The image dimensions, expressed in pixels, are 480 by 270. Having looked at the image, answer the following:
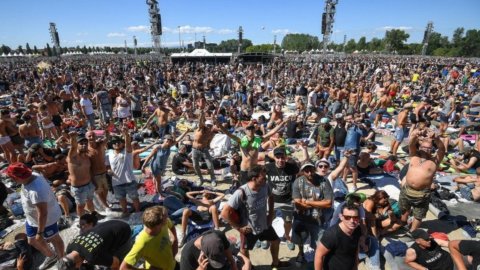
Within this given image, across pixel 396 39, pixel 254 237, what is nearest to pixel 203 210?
pixel 254 237

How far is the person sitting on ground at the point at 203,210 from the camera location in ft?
14.9

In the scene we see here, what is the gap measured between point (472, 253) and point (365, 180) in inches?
133

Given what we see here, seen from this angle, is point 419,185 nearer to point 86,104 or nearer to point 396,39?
point 86,104

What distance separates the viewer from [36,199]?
3316mm

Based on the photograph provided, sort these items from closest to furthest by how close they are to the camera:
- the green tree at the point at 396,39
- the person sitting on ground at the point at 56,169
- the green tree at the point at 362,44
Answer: the person sitting on ground at the point at 56,169 → the green tree at the point at 396,39 → the green tree at the point at 362,44

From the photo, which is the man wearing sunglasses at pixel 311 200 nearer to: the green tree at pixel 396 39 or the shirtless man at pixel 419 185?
the shirtless man at pixel 419 185

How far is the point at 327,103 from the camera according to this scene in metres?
12.8

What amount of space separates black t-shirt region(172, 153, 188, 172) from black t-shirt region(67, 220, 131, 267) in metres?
3.95

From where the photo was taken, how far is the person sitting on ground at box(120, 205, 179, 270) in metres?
2.66

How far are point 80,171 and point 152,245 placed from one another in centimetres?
241

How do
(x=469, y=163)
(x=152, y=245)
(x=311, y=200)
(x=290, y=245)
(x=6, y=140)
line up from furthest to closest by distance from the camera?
1. (x=6, y=140)
2. (x=469, y=163)
3. (x=290, y=245)
4. (x=311, y=200)
5. (x=152, y=245)

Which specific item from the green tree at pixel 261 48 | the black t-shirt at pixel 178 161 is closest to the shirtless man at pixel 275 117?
the black t-shirt at pixel 178 161

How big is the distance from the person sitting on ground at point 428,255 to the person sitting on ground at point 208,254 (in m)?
2.29

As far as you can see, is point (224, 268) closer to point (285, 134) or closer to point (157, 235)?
point (157, 235)
